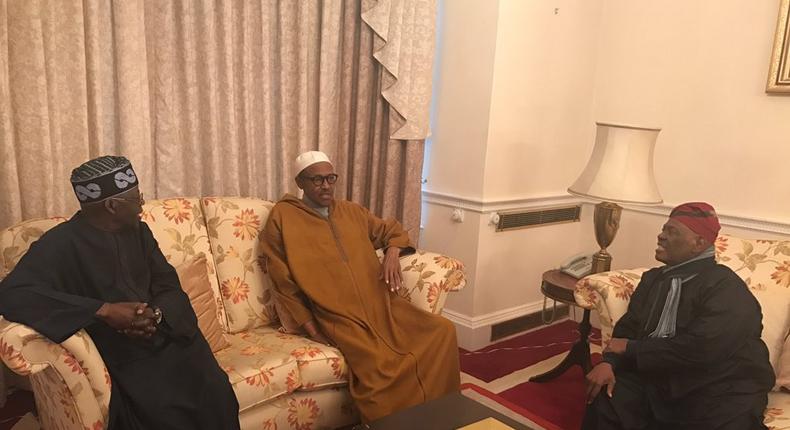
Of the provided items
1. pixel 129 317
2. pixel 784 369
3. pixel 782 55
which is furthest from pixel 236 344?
pixel 782 55

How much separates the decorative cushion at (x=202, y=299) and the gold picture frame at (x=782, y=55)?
2784mm

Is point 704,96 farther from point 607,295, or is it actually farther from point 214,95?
point 214,95

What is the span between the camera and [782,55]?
9.29ft

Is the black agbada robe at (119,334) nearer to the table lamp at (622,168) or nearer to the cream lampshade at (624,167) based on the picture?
the table lamp at (622,168)

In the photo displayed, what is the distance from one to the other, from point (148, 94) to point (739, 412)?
247cm

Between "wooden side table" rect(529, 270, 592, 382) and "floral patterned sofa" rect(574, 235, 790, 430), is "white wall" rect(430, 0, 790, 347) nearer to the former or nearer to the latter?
"wooden side table" rect(529, 270, 592, 382)

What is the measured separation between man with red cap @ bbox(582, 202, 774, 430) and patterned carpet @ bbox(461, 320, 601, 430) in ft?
1.55

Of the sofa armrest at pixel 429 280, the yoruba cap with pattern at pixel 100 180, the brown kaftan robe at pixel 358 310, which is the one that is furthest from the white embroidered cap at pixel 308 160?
the yoruba cap with pattern at pixel 100 180

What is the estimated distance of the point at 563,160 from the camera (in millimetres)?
3584

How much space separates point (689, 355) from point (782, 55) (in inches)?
71.2

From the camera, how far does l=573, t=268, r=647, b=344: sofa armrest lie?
2227 mm

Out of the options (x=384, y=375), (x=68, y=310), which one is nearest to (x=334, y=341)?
(x=384, y=375)

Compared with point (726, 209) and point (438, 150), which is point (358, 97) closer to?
point (438, 150)

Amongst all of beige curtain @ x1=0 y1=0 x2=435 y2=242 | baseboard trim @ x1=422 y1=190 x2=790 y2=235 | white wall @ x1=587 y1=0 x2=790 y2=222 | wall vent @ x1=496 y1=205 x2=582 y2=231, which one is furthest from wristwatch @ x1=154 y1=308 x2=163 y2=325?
white wall @ x1=587 y1=0 x2=790 y2=222
